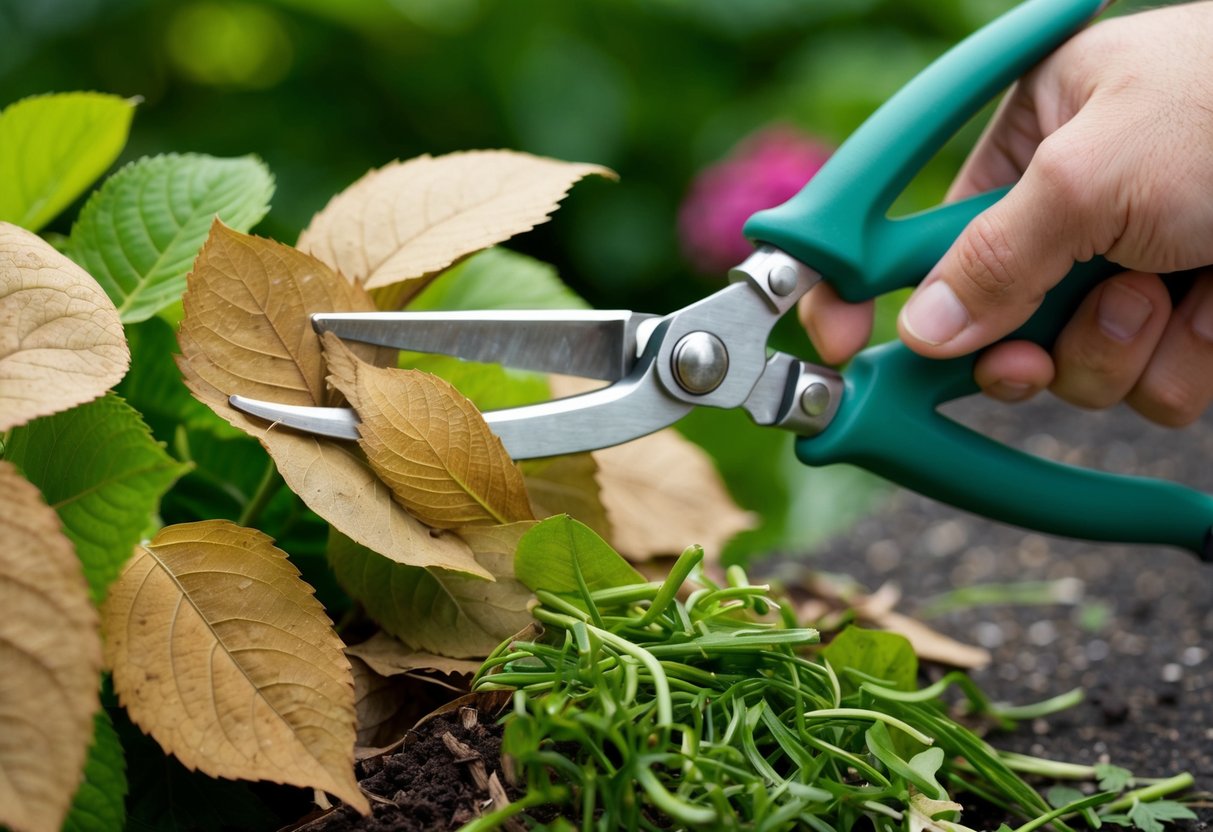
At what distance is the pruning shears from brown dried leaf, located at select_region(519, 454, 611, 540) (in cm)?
5

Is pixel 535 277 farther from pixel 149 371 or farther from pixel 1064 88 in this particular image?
pixel 1064 88

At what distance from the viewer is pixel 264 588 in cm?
52

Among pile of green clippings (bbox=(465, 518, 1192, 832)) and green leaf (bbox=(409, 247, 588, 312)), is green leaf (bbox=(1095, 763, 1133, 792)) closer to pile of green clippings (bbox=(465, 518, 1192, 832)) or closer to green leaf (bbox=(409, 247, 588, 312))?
pile of green clippings (bbox=(465, 518, 1192, 832))

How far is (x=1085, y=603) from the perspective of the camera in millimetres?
1107

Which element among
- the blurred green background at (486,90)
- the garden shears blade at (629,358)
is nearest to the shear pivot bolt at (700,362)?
the garden shears blade at (629,358)

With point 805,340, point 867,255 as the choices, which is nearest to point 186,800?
point 867,255

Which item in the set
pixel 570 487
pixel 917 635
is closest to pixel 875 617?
pixel 917 635

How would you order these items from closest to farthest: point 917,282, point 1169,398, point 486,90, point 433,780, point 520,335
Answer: point 433,780 < point 520,335 < point 917,282 < point 1169,398 < point 486,90

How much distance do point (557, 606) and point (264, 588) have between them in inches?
5.8

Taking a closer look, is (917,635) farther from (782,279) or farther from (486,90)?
(486,90)

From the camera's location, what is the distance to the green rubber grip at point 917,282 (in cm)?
70

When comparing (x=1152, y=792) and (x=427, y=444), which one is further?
(x=1152, y=792)

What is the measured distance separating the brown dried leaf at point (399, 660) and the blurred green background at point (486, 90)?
1272mm

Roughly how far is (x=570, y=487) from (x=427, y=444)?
6.2 inches
